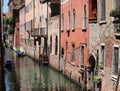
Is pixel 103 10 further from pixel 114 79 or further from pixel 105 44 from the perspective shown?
pixel 114 79

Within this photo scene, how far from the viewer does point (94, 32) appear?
2159 centimetres

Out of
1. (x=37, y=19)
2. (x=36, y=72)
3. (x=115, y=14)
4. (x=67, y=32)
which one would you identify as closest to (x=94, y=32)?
(x=115, y=14)

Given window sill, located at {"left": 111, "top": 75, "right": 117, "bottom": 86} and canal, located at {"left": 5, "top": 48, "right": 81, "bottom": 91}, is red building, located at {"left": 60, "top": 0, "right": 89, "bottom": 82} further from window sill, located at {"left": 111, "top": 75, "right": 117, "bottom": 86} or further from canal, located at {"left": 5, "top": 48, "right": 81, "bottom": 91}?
window sill, located at {"left": 111, "top": 75, "right": 117, "bottom": 86}

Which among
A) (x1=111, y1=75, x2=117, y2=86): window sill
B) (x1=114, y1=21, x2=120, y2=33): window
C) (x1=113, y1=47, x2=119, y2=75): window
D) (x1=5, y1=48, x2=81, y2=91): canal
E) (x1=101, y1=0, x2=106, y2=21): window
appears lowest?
(x1=5, y1=48, x2=81, y2=91): canal

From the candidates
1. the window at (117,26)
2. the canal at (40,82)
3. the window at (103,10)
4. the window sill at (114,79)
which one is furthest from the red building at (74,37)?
the window at (117,26)

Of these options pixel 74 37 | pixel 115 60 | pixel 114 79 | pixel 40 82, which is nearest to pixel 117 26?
pixel 115 60

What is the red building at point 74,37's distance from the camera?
24156mm

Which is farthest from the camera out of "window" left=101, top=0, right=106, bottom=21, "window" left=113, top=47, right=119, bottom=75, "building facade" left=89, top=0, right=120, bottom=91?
"window" left=101, top=0, right=106, bottom=21

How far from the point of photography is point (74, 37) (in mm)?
27359

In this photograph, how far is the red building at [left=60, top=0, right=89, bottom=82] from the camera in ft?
79.3

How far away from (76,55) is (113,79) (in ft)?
28.8

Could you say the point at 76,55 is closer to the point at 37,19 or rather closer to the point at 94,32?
the point at 94,32

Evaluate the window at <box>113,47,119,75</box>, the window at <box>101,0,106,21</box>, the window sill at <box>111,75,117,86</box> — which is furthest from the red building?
the window at <box>113,47,119,75</box>

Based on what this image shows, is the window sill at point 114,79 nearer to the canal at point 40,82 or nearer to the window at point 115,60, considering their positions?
the window at point 115,60
